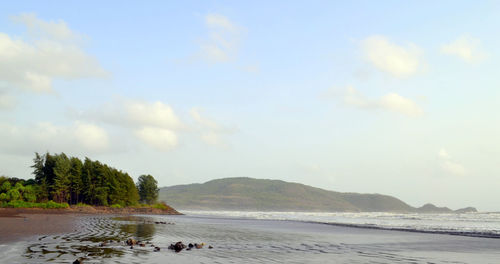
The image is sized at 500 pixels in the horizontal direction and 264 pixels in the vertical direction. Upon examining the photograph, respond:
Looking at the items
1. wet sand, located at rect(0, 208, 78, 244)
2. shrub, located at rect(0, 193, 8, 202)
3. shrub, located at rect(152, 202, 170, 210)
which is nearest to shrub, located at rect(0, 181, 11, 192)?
shrub, located at rect(0, 193, 8, 202)

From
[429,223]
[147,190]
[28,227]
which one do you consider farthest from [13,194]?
[429,223]

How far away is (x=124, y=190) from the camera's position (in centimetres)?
12812

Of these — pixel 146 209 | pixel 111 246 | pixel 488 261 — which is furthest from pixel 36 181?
pixel 488 261

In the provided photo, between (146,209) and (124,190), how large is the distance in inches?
375

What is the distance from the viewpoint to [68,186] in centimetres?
11038

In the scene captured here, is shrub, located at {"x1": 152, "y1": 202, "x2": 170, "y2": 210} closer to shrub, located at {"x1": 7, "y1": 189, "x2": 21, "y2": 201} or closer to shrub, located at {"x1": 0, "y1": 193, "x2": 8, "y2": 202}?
shrub, located at {"x1": 7, "y1": 189, "x2": 21, "y2": 201}

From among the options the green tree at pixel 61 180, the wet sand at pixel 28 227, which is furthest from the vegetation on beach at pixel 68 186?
the wet sand at pixel 28 227

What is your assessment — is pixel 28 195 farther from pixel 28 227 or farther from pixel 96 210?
pixel 28 227

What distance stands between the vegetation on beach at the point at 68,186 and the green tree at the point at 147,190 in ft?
50.7

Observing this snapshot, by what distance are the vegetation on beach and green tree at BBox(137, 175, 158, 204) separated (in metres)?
15.5

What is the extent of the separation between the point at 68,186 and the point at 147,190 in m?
40.8

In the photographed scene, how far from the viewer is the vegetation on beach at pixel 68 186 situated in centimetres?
10056

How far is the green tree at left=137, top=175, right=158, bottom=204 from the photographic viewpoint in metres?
149

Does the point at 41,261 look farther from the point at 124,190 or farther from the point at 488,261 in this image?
the point at 124,190
